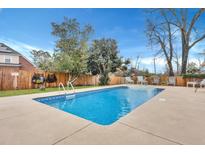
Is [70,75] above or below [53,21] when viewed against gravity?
below

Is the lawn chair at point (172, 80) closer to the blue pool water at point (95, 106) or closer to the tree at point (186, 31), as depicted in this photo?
the tree at point (186, 31)

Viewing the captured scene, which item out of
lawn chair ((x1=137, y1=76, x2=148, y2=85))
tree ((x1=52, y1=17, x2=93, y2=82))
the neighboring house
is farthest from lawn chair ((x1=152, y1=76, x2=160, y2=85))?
the neighboring house

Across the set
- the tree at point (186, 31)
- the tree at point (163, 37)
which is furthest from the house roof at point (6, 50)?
the tree at point (186, 31)

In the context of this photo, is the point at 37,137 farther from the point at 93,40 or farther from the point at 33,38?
the point at 33,38

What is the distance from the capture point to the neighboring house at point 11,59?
51.1 feet

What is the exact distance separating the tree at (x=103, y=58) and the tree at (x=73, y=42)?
173cm

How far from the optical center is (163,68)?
87.7 feet

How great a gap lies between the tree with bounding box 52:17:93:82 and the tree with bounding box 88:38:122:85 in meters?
1.73

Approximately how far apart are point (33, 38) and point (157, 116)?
1494cm

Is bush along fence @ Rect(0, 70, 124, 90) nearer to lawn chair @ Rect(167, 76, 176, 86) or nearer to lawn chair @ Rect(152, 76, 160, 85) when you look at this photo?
lawn chair @ Rect(152, 76, 160, 85)

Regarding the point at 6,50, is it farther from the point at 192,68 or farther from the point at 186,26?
the point at 192,68

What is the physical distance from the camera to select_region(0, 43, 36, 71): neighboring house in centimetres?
1556

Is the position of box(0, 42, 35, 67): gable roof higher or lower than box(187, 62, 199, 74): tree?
higher
